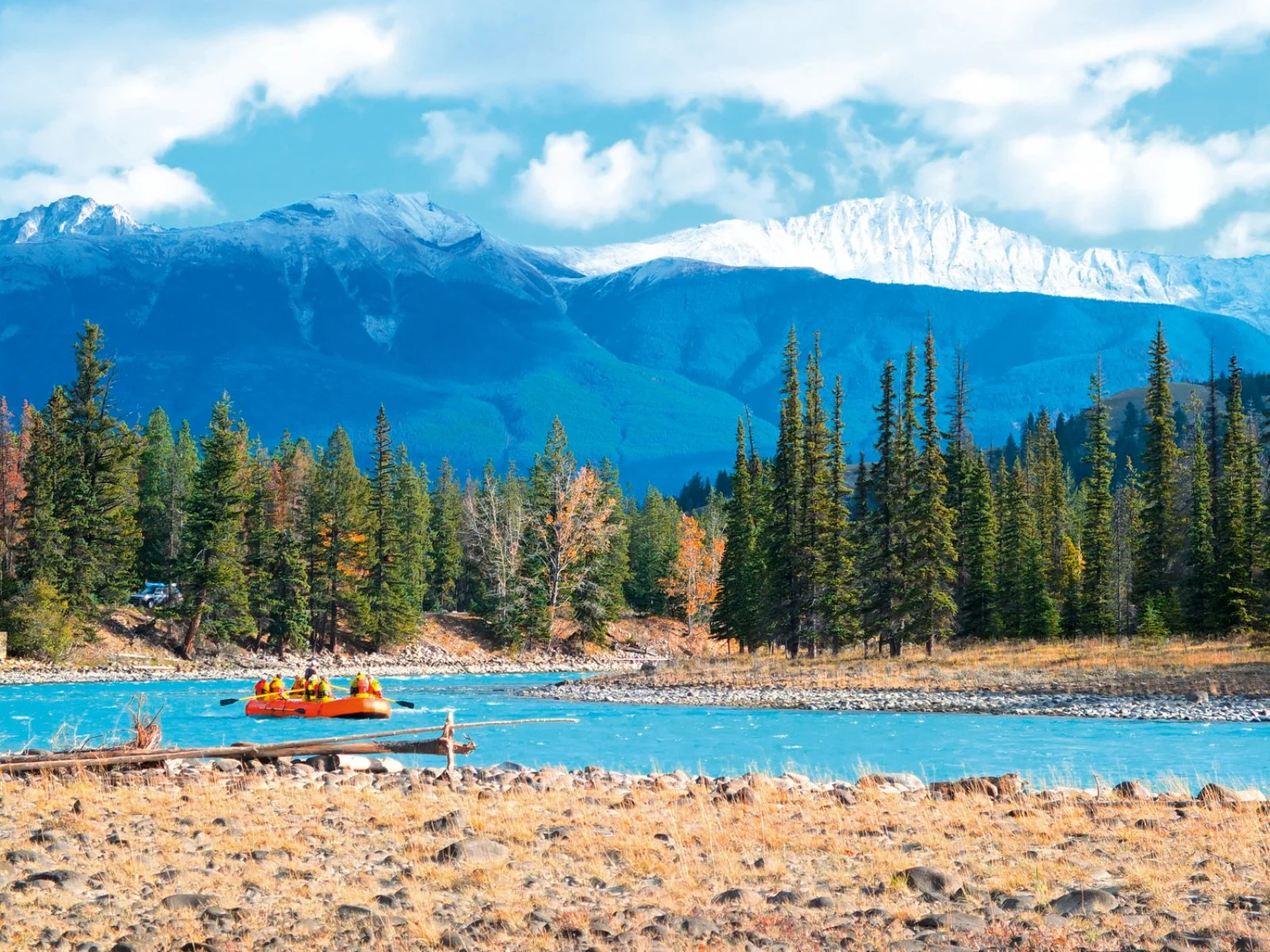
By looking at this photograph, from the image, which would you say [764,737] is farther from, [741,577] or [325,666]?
[325,666]

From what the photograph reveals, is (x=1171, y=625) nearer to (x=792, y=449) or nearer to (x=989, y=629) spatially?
(x=989, y=629)

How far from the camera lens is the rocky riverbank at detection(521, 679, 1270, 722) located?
37.7 meters

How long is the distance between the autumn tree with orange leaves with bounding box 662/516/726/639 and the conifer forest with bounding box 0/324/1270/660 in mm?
14247

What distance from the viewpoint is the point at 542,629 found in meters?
78.2

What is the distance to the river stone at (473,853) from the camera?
497 inches

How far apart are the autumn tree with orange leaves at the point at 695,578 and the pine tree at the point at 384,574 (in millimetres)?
26207

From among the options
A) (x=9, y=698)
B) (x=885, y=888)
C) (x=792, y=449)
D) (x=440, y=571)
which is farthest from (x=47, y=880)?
(x=440, y=571)

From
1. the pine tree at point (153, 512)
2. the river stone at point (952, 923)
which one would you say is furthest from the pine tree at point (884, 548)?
the pine tree at point (153, 512)

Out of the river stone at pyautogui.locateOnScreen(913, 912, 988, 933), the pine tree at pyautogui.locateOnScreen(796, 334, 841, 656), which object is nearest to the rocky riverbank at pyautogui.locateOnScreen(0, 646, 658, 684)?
the pine tree at pyautogui.locateOnScreen(796, 334, 841, 656)

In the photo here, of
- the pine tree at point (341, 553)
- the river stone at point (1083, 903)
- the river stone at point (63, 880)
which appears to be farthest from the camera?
the pine tree at point (341, 553)

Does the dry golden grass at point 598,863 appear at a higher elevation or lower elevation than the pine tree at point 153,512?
lower

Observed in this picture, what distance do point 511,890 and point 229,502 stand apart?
195ft

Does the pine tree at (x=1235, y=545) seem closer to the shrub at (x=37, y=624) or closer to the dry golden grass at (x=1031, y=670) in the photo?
the dry golden grass at (x=1031, y=670)

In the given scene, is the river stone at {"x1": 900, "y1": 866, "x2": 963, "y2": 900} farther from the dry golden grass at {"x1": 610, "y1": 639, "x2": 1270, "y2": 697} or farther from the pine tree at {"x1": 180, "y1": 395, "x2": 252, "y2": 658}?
the pine tree at {"x1": 180, "y1": 395, "x2": 252, "y2": 658}
